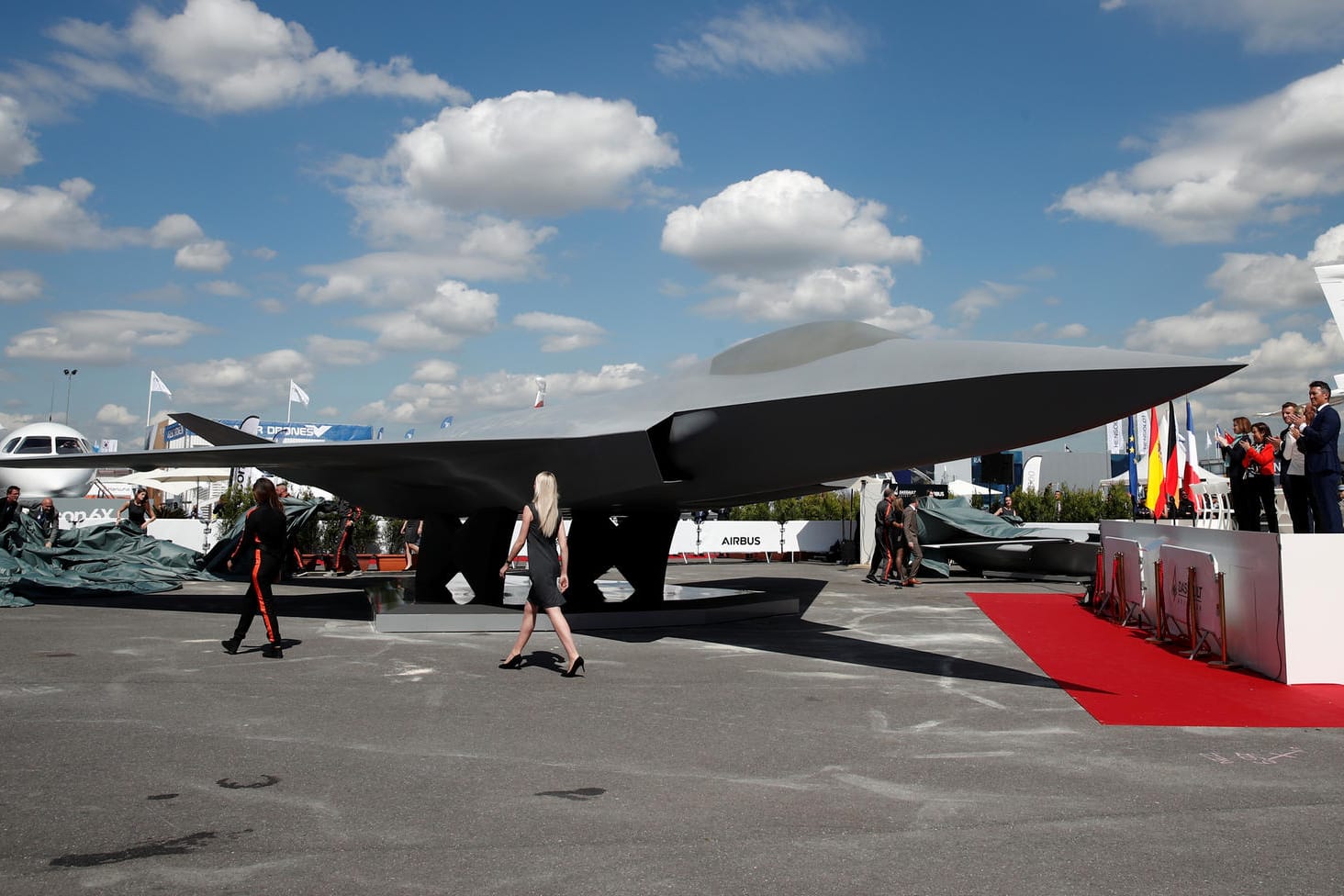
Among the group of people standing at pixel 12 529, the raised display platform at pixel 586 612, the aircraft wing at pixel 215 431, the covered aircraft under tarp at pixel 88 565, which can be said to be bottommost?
the raised display platform at pixel 586 612

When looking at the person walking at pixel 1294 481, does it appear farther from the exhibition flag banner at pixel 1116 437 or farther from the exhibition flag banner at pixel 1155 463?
the exhibition flag banner at pixel 1116 437

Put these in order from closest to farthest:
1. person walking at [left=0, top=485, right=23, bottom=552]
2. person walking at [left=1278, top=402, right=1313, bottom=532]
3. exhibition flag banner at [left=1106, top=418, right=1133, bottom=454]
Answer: person walking at [left=1278, top=402, right=1313, bottom=532] → person walking at [left=0, top=485, right=23, bottom=552] → exhibition flag banner at [left=1106, top=418, right=1133, bottom=454]

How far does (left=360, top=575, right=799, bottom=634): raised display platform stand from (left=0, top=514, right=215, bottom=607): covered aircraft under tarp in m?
4.44

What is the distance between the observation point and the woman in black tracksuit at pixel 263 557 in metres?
8.00

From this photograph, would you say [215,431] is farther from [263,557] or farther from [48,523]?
[48,523]

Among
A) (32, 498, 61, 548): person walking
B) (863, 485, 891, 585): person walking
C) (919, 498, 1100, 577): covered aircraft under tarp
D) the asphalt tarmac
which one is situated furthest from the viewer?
(919, 498, 1100, 577): covered aircraft under tarp

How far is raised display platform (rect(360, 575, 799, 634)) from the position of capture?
32.0 feet

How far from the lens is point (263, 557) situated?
320 inches

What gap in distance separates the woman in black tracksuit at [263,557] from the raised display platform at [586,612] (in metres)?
1.71

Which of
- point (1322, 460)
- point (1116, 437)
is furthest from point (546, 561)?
point (1116, 437)

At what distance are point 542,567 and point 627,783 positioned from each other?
3.10 meters

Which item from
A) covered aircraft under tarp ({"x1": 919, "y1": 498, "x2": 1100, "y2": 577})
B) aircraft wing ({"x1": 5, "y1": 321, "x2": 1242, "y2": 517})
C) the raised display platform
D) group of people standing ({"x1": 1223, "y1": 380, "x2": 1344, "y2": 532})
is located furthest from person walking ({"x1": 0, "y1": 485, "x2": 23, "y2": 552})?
group of people standing ({"x1": 1223, "y1": 380, "x2": 1344, "y2": 532})

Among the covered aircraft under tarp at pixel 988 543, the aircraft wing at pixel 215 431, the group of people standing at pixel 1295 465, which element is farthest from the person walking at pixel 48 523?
the group of people standing at pixel 1295 465

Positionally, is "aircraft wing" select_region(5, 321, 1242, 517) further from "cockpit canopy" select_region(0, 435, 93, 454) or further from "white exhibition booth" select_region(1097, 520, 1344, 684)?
"cockpit canopy" select_region(0, 435, 93, 454)
